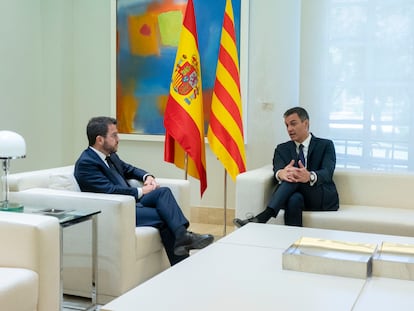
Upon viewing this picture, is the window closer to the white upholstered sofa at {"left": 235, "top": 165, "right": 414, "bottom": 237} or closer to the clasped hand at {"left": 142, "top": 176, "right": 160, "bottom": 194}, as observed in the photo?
the white upholstered sofa at {"left": 235, "top": 165, "right": 414, "bottom": 237}

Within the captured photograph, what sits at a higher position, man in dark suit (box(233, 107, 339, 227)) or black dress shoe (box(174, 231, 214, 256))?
man in dark suit (box(233, 107, 339, 227))

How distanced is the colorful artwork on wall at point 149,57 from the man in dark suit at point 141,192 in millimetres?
1933

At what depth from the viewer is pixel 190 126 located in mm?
5023

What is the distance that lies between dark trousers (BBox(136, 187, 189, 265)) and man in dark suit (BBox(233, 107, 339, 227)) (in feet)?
1.62

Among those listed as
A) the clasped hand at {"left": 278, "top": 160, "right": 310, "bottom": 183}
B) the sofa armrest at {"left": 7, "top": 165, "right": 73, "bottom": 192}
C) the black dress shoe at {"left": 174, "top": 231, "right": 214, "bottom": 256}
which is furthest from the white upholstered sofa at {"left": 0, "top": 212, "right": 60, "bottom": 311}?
the clasped hand at {"left": 278, "top": 160, "right": 310, "bottom": 183}

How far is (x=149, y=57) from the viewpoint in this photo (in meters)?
6.15

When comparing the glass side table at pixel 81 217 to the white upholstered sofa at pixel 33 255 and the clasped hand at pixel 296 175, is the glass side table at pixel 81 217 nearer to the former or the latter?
the white upholstered sofa at pixel 33 255

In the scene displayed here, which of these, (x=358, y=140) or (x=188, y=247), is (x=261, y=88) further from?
(x=188, y=247)

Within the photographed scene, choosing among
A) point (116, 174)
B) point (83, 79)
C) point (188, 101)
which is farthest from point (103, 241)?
point (83, 79)

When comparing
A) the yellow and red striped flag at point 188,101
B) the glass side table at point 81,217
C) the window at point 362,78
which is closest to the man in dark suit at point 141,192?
the glass side table at point 81,217

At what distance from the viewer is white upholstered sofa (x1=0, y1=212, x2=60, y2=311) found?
2791mm

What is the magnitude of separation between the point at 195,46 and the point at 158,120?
126cm

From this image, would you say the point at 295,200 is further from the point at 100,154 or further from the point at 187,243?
the point at 100,154

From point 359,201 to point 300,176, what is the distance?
2.10 ft
